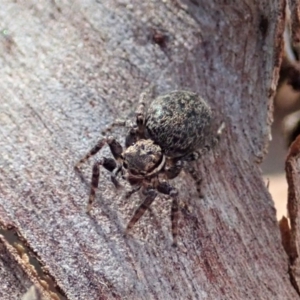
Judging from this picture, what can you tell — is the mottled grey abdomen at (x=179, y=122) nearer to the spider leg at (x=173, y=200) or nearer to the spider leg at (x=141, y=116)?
the spider leg at (x=141, y=116)

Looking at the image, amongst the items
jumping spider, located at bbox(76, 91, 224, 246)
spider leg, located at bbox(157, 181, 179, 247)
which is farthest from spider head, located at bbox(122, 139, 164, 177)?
spider leg, located at bbox(157, 181, 179, 247)

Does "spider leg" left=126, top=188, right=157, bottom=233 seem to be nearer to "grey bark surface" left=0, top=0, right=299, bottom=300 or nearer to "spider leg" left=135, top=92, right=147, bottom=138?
"grey bark surface" left=0, top=0, right=299, bottom=300

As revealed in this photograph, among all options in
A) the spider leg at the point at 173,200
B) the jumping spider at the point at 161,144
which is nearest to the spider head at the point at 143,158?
the jumping spider at the point at 161,144

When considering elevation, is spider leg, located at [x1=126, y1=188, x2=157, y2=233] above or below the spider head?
below

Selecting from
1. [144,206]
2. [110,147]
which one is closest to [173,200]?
[144,206]

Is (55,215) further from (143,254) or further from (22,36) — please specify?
(22,36)

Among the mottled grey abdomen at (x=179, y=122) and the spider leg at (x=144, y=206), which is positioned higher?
the mottled grey abdomen at (x=179, y=122)

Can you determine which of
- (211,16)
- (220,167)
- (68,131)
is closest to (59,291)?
(68,131)
